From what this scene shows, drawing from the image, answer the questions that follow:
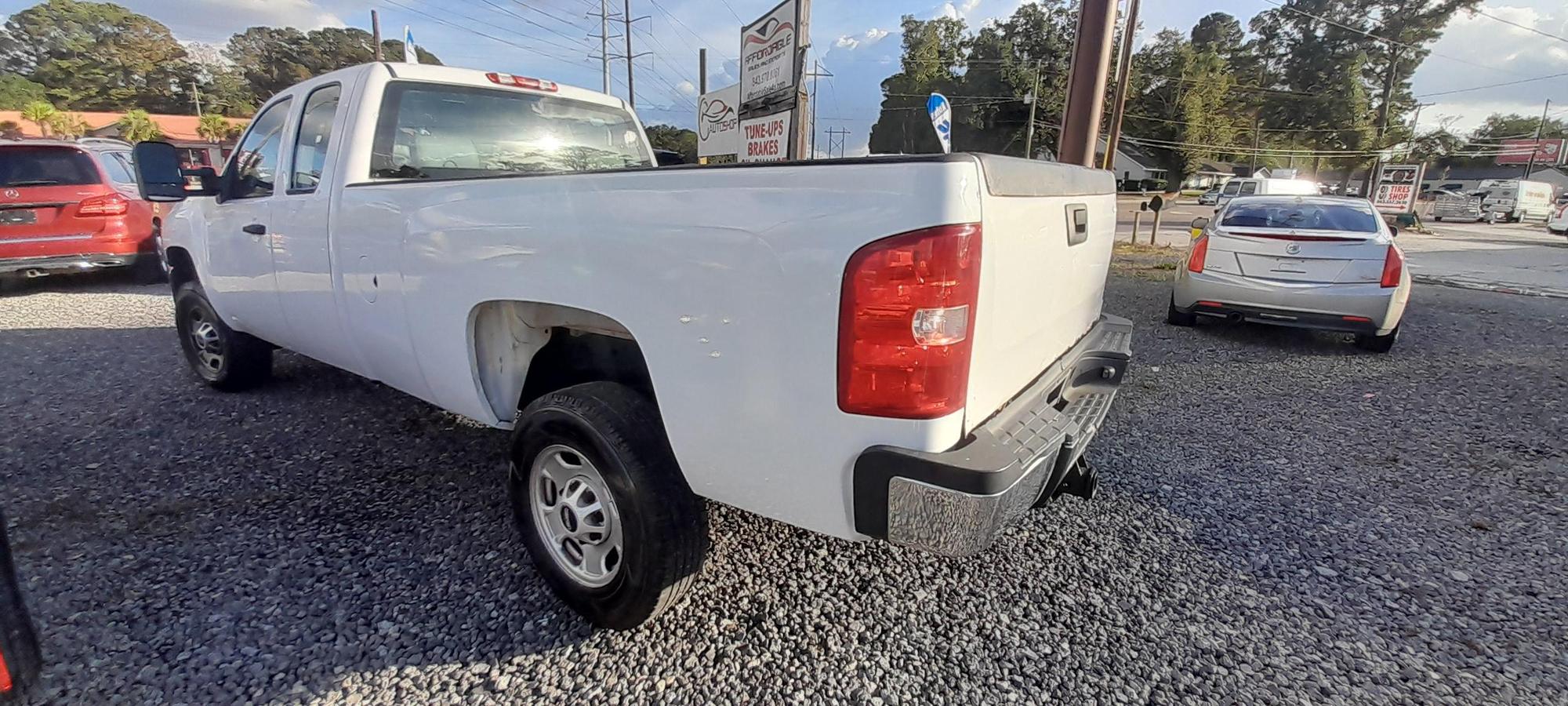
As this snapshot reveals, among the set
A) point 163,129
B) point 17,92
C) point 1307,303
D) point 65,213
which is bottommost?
point 1307,303

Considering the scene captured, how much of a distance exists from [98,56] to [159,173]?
9409 centimetres

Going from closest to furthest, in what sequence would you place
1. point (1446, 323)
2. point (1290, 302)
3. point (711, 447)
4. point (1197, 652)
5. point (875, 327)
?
point (875, 327) → point (711, 447) → point (1197, 652) → point (1290, 302) → point (1446, 323)

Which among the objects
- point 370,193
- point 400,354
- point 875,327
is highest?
point 370,193

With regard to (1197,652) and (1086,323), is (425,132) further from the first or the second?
(1197,652)

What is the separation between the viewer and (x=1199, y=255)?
6688mm

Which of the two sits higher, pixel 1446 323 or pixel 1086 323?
pixel 1086 323

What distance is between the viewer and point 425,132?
3281 millimetres

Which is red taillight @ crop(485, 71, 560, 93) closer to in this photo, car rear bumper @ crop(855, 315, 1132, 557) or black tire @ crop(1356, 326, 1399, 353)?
car rear bumper @ crop(855, 315, 1132, 557)

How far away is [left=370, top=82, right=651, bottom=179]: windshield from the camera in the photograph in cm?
316

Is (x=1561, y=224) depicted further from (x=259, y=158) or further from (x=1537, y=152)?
(x=1537, y=152)

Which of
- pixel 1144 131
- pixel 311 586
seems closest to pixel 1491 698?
pixel 311 586

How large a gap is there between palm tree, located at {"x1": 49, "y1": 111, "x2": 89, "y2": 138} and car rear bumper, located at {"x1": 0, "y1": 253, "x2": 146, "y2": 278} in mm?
54123

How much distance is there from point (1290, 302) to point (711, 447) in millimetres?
6061

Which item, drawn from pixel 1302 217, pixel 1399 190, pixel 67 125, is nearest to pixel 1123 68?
pixel 1302 217
